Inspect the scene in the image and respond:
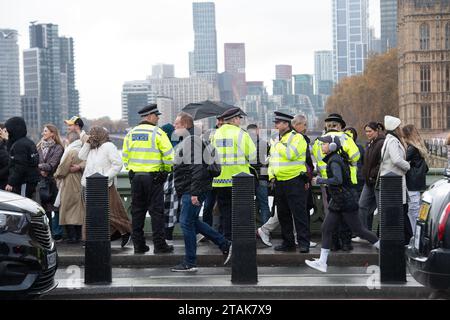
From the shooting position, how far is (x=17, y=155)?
14.3 meters

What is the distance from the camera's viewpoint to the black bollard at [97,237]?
38.5ft

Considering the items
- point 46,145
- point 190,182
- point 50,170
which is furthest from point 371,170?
point 46,145

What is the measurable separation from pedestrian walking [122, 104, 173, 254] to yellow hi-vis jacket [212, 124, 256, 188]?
70 centimetres

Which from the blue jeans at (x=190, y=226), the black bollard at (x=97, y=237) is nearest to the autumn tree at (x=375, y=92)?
the blue jeans at (x=190, y=226)

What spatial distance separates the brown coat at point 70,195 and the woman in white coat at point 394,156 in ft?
14.3

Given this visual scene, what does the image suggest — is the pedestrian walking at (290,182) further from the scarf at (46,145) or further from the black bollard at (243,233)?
the scarf at (46,145)

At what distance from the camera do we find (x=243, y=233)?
1171cm

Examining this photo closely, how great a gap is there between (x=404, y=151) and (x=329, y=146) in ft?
6.26

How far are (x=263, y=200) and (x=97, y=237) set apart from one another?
4120mm

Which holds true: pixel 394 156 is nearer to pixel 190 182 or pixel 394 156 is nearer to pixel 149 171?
pixel 190 182

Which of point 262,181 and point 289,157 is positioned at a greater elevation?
point 289,157

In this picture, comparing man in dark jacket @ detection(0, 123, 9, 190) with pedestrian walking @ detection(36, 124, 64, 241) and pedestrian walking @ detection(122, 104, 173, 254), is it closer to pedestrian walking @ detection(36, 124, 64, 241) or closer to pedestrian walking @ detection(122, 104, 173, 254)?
pedestrian walking @ detection(36, 124, 64, 241)
